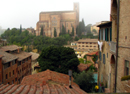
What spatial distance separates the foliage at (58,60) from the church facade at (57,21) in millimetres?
62527

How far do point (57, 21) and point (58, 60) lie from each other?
64.3 metres

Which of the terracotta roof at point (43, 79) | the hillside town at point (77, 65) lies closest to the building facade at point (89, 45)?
the hillside town at point (77, 65)

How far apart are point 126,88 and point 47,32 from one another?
8176 cm

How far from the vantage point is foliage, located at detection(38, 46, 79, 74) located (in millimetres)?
21288

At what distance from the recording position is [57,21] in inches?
3332

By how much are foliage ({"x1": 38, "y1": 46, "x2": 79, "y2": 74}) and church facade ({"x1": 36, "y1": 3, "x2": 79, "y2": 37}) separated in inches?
2462

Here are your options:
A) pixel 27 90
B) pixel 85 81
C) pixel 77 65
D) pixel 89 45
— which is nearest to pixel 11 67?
pixel 77 65

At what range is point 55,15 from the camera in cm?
8431

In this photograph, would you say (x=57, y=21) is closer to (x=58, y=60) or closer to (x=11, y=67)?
(x=58, y=60)

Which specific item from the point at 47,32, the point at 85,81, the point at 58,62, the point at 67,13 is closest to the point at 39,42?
the point at 47,32

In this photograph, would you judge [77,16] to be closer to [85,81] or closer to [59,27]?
[59,27]

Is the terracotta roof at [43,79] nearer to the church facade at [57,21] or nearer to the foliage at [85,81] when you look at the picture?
the foliage at [85,81]

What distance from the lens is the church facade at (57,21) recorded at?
84881 millimetres

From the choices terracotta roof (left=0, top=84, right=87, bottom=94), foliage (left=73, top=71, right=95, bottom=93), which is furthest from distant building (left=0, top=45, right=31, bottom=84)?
terracotta roof (left=0, top=84, right=87, bottom=94)
